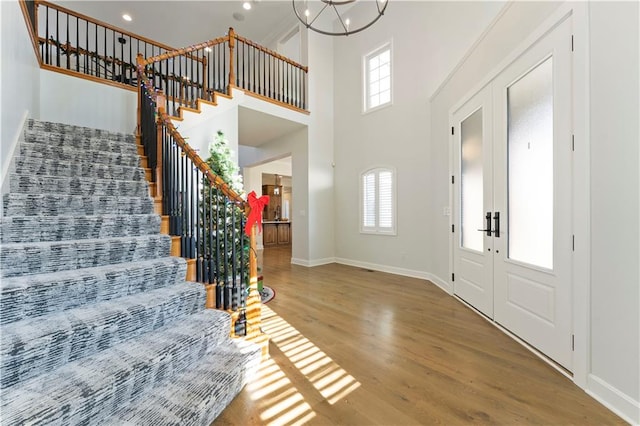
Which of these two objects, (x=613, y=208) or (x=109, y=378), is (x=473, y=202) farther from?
(x=109, y=378)

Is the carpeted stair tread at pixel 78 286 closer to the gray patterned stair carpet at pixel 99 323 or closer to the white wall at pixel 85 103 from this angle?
the gray patterned stair carpet at pixel 99 323

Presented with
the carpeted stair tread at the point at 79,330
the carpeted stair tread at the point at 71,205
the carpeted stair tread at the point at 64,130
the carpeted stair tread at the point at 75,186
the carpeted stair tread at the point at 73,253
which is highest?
the carpeted stair tread at the point at 64,130

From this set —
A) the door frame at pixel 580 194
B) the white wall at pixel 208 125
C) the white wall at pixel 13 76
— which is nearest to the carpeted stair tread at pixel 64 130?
the white wall at pixel 13 76

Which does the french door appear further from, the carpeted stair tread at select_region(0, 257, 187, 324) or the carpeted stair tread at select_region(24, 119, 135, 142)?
the carpeted stair tread at select_region(24, 119, 135, 142)

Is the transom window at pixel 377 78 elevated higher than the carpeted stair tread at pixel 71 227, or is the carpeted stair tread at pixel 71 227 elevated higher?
the transom window at pixel 377 78

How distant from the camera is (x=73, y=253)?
1.83 m

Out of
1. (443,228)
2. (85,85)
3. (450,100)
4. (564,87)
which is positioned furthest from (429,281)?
(85,85)

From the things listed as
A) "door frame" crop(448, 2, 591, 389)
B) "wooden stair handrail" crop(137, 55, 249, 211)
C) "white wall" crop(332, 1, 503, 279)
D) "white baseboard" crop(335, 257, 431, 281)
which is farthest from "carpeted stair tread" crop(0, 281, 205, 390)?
"white baseboard" crop(335, 257, 431, 281)

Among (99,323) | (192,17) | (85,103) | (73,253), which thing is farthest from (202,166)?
(192,17)

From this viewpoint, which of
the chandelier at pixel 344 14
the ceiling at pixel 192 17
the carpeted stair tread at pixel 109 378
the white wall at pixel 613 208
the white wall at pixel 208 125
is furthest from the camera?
the ceiling at pixel 192 17

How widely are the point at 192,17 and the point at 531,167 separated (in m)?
7.88

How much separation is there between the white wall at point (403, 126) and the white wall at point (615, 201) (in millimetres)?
2274

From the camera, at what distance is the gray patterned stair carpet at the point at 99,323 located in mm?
1176

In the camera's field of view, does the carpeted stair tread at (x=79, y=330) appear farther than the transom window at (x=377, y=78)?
No
